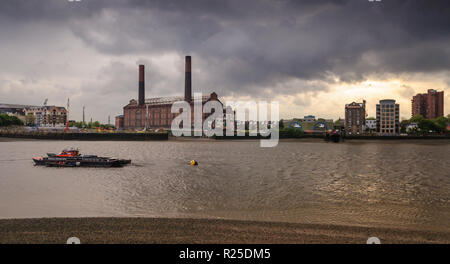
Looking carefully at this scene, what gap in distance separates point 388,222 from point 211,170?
797 inches

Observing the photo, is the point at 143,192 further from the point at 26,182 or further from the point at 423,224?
the point at 423,224

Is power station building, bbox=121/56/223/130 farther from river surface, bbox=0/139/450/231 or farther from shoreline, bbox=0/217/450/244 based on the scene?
shoreline, bbox=0/217/450/244

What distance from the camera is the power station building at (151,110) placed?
12150 cm

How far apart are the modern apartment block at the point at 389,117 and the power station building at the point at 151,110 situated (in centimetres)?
10465

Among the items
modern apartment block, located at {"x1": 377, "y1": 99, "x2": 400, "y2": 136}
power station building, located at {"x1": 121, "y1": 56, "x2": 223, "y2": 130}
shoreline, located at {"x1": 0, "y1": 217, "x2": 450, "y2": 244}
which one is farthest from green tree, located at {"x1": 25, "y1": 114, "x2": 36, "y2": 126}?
modern apartment block, located at {"x1": 377, "y1": 99, "x2": 400, "y2": 136}

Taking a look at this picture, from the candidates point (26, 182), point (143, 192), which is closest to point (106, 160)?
point (26, 182)

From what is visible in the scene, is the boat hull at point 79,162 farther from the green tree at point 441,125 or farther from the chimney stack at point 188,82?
the green tree at point 441,125

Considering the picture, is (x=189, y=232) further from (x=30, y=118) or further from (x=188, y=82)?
(x=30, y=118)

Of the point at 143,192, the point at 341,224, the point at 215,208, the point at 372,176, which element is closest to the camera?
the point at 341,224

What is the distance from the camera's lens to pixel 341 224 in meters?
12.6

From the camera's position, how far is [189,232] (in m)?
10.7

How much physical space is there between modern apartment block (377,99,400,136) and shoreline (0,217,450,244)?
579ft

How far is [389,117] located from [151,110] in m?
134

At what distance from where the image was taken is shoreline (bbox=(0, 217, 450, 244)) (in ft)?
32.0
